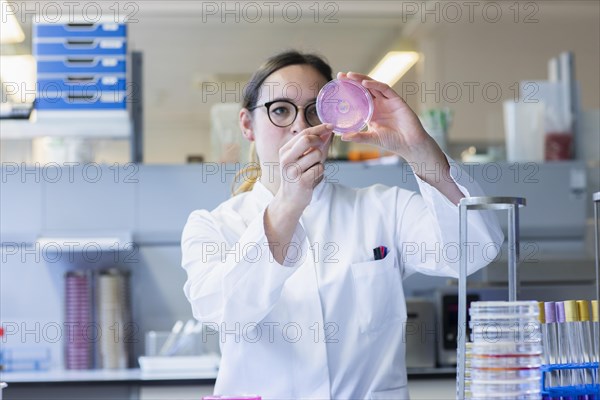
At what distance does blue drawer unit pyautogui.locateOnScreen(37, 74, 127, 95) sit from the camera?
333 cm

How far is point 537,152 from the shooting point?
12.0 feet

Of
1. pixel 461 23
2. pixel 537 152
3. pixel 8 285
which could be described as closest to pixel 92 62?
pixel 8 285

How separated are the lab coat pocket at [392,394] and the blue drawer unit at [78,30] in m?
2.04

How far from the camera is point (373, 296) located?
6.05ft

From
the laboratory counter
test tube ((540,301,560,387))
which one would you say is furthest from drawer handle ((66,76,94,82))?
test tube ((540,301,560,387))

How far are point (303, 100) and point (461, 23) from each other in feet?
17.5

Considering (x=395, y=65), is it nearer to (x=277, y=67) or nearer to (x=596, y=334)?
(x=277, y=67)

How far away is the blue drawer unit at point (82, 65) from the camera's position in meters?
3.32

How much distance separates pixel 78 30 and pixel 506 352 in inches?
105

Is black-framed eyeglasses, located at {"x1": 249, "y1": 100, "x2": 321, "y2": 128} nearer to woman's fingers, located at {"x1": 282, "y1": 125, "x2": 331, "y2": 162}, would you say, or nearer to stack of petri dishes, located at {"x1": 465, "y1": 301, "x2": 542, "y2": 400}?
woman's fingers, located at {"x1": 282, "y1": 125, "x2": 331, "y2": 162}

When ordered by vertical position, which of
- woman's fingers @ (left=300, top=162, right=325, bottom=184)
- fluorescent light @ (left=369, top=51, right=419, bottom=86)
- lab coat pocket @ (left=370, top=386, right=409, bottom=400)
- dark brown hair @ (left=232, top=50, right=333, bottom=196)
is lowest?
lab coat pocket @ (left=370, top=386, right=409, bottom=400)

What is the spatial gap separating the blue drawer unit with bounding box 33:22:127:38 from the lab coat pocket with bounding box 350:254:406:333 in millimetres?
1879

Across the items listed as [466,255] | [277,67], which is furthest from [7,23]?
[466,255]

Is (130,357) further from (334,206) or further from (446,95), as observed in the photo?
(446,95)
